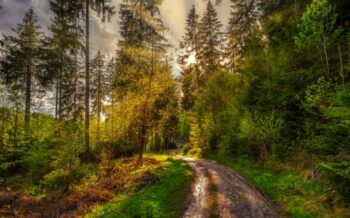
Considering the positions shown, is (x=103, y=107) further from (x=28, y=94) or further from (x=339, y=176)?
(x=339, y=176)

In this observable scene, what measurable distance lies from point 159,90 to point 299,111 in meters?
10.6

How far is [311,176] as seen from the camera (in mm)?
13492

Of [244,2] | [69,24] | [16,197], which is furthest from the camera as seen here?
[244,2]

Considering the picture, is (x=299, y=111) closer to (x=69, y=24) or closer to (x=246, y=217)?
(x=246, y=217)

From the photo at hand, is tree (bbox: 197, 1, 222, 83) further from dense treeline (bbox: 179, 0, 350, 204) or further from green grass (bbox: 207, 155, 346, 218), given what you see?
green grass (bbox: 207, 155, 346, 218)

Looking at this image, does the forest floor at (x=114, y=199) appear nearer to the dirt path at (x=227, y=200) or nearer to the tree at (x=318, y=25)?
the dirt path at (x=227, y=200)

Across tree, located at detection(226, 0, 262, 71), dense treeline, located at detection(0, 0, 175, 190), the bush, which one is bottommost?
the bush

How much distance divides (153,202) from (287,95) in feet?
42.6

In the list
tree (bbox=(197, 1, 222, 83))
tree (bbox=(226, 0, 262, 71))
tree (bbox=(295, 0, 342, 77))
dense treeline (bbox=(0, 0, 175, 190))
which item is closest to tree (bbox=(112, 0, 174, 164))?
dense treeline (bbox=(0, 0, 175, 190))

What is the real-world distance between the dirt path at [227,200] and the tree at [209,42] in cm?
2949

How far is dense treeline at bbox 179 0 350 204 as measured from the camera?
11.0m

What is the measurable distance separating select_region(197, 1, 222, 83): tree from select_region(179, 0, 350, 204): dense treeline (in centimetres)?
590

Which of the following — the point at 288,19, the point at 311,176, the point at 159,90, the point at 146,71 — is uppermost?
the point at 288,19

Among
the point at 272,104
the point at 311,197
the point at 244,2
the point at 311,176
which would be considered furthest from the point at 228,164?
the point at 244,2
